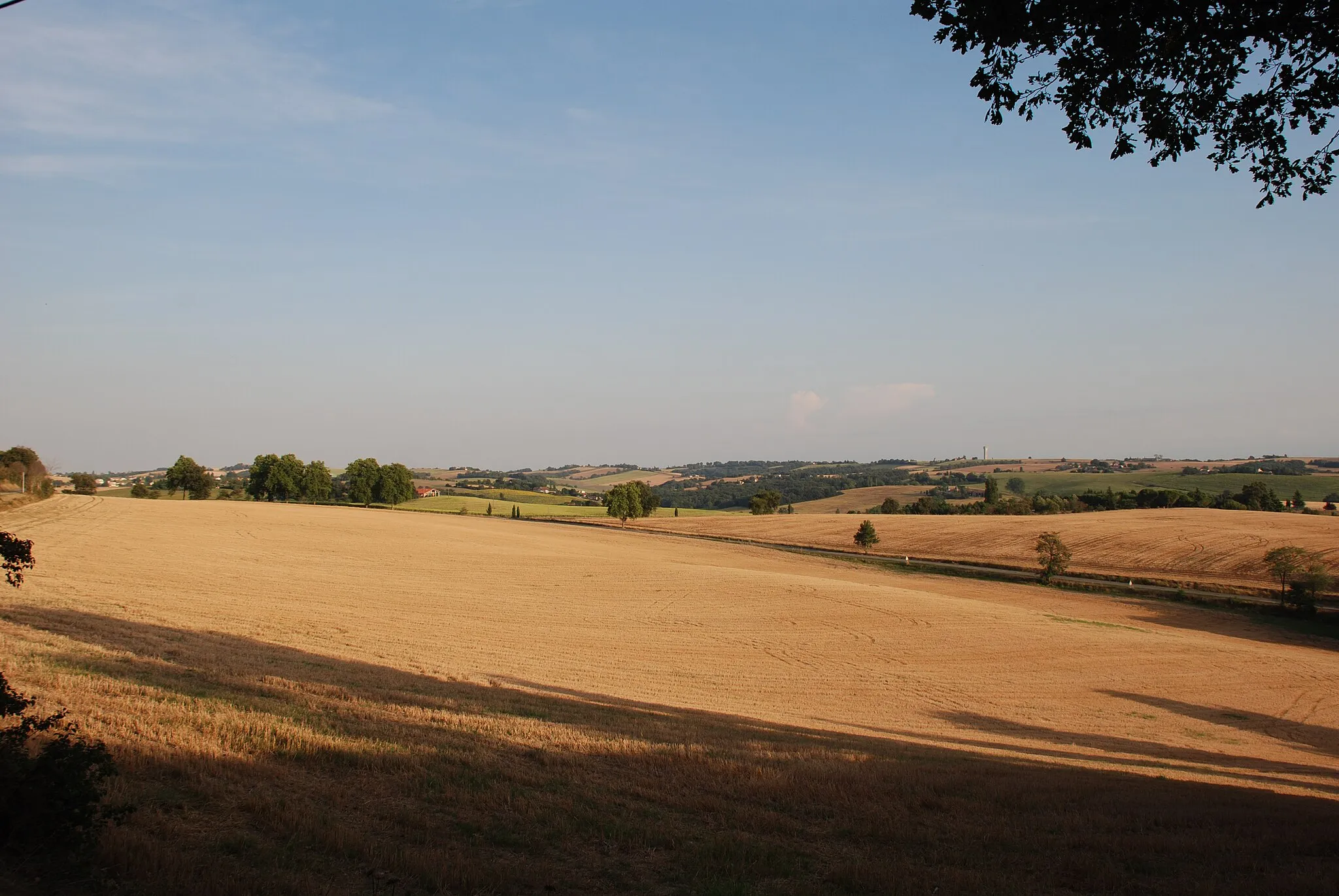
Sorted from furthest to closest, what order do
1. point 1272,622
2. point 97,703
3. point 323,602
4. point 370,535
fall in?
point 370,535, point 1272,622, point 323,602, point 97,703

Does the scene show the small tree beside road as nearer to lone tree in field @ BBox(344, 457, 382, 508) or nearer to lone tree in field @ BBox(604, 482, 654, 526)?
lone tree in field @ BBox(604, 482, 654, 526)

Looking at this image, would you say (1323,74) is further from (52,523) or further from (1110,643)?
(52,523)

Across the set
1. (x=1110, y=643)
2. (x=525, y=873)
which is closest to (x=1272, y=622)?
(x=1110, y=643)

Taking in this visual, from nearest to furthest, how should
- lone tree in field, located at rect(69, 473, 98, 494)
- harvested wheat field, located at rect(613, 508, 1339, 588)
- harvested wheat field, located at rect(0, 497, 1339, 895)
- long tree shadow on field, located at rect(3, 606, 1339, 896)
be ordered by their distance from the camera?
1. long tree shadow on field, located at rect(3, 606, 1339, 896)
2. harvested wheat field, located at rect(0, 497, 1339, 895)
3. harvested wheat field, located at rect(613, 508, 1339, 588)
4. lone tree in field, located at rect(69, 473, 98, 494)

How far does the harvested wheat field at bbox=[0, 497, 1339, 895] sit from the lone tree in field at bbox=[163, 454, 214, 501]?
74.2 m

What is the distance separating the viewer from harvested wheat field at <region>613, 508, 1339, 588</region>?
58.5 meters

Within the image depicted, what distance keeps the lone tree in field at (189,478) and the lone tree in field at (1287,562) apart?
4372 inches

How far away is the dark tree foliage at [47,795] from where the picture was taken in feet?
17.9

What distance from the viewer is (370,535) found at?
61656 mm

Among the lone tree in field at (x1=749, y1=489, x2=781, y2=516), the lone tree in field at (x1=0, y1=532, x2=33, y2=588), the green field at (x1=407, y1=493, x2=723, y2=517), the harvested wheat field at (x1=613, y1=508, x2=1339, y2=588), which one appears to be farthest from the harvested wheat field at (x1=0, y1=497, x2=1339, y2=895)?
the lone tree in field at (x1=749, y1=489, x2=781, y2=516)

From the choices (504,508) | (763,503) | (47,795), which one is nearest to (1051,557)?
(47,795)

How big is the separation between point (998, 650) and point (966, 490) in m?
139

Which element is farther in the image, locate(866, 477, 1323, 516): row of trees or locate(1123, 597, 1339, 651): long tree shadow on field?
locate(866, 477, 1323, 516): row of trees

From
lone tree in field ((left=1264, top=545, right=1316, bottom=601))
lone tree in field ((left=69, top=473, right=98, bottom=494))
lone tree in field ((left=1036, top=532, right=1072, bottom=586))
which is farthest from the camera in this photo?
lone tree in field ((left=69, top=473, right=98, bottom=494))
